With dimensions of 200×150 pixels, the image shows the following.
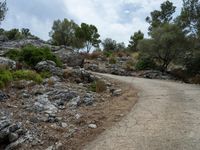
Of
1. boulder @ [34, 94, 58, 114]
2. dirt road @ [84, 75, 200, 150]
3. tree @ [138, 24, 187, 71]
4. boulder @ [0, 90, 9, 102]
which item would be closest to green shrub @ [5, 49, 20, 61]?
boulder @ [0, 90, 9, 102]

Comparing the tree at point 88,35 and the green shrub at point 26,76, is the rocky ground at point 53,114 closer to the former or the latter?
the green shrub at point 26,76

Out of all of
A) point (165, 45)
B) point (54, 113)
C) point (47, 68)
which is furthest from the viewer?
point (165, 45)

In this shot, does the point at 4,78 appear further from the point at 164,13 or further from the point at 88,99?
the point at 164,13

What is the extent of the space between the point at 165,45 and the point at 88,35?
21813 millimetres

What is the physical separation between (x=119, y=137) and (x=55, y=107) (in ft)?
11.0

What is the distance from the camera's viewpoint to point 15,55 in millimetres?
22031

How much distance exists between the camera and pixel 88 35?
49312mm

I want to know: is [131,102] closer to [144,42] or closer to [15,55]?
[15,55]

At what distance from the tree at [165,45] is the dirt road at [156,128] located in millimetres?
15874

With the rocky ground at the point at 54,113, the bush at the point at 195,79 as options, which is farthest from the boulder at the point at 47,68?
the bush at the point at 195,79

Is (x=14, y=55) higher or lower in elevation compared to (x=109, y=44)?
lower

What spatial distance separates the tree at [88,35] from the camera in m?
48.2

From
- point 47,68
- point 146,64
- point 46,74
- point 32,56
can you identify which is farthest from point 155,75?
point 46,74

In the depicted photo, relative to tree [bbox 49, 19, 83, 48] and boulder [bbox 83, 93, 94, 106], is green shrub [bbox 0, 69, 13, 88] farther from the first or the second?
tree [bbox 49, 19, 83, 48]
